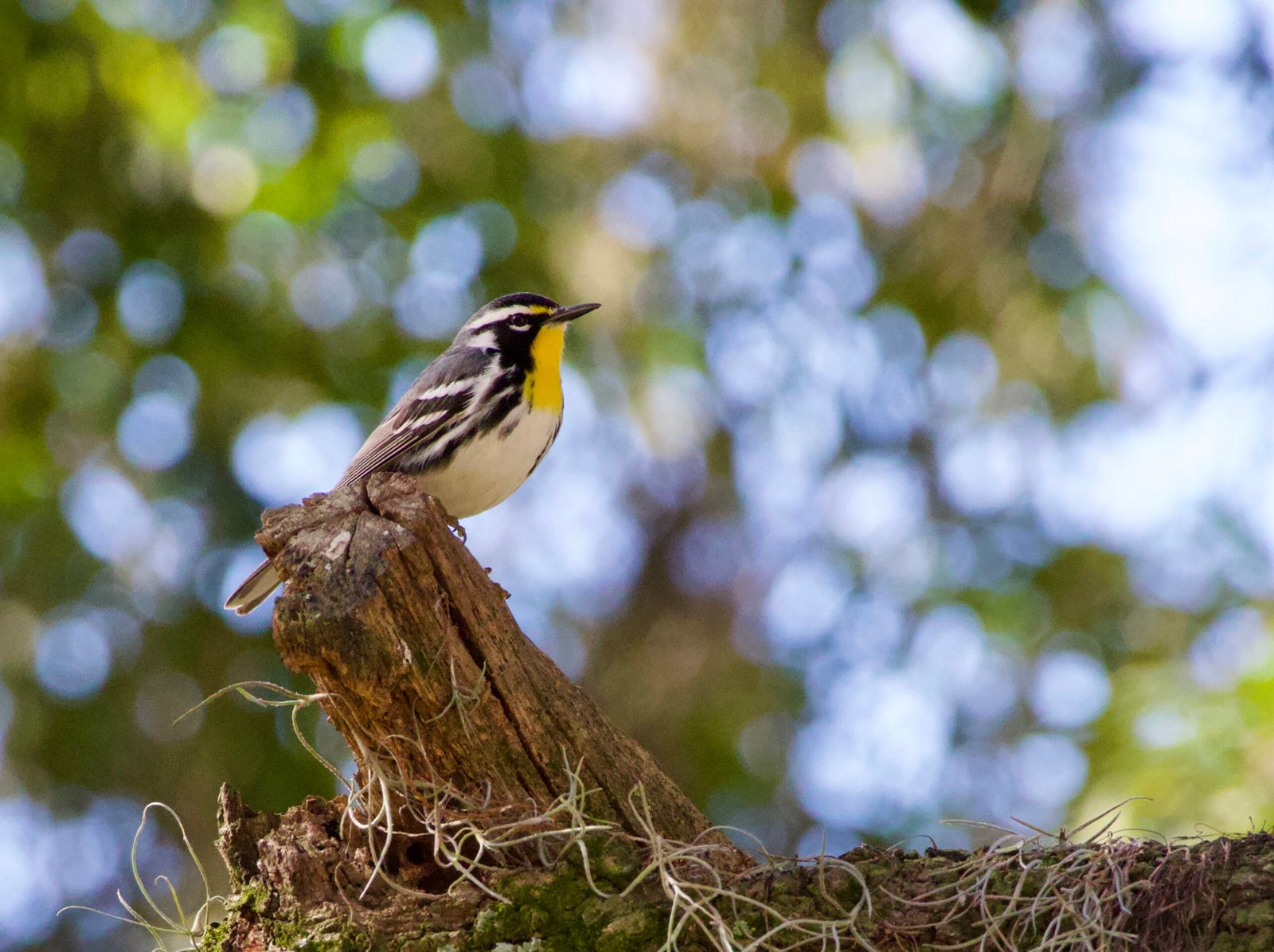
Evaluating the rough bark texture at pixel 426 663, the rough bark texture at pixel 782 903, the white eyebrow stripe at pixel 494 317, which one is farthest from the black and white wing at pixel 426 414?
Answer: the rough bark texture at pixel 782 903

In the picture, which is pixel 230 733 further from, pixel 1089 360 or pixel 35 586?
pixel 1089 360

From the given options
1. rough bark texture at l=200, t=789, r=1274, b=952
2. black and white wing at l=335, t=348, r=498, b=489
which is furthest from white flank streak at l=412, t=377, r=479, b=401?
rough bark texture at l=200, t=789, r=1274, b=952

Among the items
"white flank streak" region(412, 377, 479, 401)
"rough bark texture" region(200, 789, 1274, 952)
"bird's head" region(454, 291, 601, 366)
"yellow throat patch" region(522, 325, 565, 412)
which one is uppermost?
"bird's head" region(454, 291, 601, 366)

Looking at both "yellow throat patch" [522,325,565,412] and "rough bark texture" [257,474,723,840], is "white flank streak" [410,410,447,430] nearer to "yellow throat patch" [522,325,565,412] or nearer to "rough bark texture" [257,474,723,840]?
"yellow throat patch" [522,325,565,412]

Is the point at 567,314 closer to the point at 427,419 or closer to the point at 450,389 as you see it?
the point at 450,389

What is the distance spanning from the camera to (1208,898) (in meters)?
2.59

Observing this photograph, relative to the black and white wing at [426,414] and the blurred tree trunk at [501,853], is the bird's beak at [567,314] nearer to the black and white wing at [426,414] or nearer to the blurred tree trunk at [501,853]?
the black and white wing at [426,414]

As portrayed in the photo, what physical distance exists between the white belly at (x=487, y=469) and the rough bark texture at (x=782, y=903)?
6.92 ft

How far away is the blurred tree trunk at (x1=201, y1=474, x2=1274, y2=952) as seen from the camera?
8.75 ft

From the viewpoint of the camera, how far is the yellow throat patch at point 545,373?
506cm

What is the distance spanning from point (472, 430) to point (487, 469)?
160 millimetres

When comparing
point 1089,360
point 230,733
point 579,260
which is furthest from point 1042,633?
point 230,733

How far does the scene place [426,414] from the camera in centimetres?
497

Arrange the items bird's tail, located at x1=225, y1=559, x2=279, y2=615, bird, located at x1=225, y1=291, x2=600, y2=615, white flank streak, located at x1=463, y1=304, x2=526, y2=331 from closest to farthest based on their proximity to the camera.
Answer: bird's tail, located at x1=225, y1=559, x2=279, y2=615 → bird, located at x1=225, y1=291, x2=600, y2=615 → white flank streak, located at x1=463, y1=304, x2=526, y2=331
